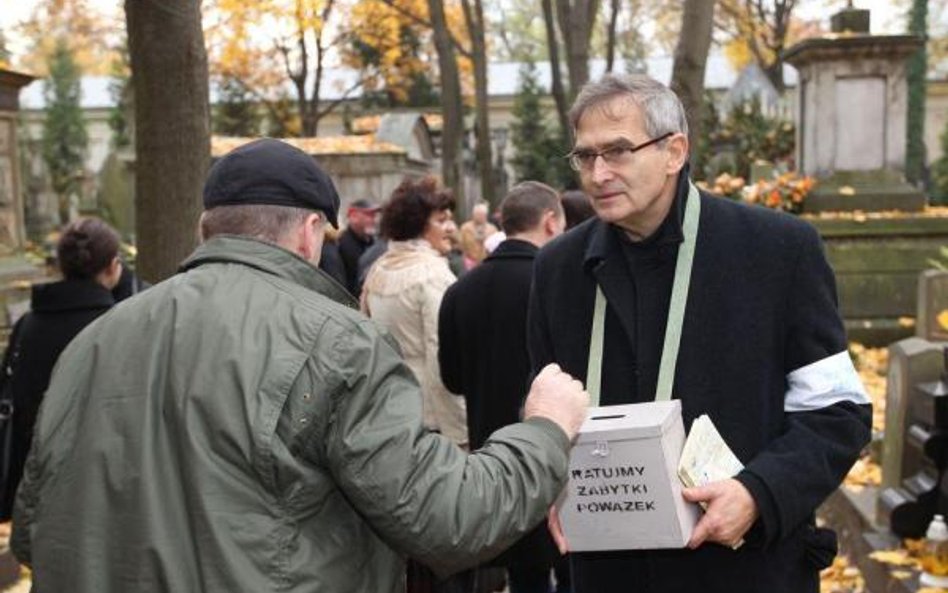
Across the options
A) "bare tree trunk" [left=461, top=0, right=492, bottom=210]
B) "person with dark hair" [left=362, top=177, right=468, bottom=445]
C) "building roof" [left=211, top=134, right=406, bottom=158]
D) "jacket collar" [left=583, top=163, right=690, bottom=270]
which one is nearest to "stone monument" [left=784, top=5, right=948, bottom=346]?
"person with dark hair" [left=362, top=177, right=468, bottom=445]

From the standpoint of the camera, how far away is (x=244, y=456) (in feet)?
6.84

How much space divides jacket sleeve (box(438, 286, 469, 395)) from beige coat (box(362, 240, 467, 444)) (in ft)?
0.85

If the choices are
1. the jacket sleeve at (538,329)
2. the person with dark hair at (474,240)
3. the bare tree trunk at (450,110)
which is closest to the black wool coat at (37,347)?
the jacket sleeve at (538,329)

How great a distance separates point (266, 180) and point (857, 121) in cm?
1220

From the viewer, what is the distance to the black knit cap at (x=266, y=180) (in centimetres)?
235

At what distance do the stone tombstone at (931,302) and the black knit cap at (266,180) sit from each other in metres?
5.61

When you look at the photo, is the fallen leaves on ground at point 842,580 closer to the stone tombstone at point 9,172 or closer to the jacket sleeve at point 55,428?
the jacket sleeve at point 55,428

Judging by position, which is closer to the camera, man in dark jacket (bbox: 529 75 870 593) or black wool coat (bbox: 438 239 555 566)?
man in dark jacket (bbox: 529 75 870 593)

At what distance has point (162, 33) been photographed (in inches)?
220

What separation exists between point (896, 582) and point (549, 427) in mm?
3431

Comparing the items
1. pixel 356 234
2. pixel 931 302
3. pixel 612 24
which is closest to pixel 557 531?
pixel 931 302

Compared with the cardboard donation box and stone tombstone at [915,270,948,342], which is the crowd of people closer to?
the cardboard donation box

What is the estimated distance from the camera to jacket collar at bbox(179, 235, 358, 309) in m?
2.28

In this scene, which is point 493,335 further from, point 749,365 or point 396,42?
point 396,42
